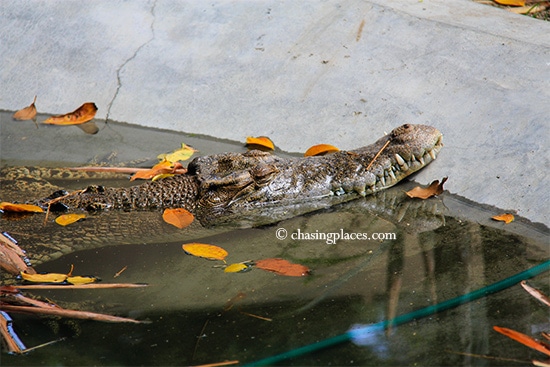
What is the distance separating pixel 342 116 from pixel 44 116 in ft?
8.88

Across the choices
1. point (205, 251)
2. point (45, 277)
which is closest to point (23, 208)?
point (45, 277)

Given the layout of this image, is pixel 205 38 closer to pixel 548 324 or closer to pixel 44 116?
pixel 44 116

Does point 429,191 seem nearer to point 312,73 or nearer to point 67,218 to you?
point 312,73

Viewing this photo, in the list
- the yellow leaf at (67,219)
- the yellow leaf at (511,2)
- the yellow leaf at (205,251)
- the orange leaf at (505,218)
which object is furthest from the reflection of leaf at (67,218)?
the yellow leaf at (511,2)

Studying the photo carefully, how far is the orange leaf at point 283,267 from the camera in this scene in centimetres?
361

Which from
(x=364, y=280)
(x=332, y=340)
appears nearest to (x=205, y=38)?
(x=364, y=280)

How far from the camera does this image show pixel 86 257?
4000mm

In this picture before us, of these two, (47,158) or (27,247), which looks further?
(47,158)

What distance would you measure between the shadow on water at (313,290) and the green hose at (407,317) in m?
0.04

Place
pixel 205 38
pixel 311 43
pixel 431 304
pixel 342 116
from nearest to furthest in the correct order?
pixel 431 304
pixel 342 116
pixel 311 43
pixel 205 38

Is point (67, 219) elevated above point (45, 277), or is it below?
below

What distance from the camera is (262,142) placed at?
5.16 meters

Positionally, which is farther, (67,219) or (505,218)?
(67,219)

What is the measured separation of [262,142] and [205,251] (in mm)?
1453
